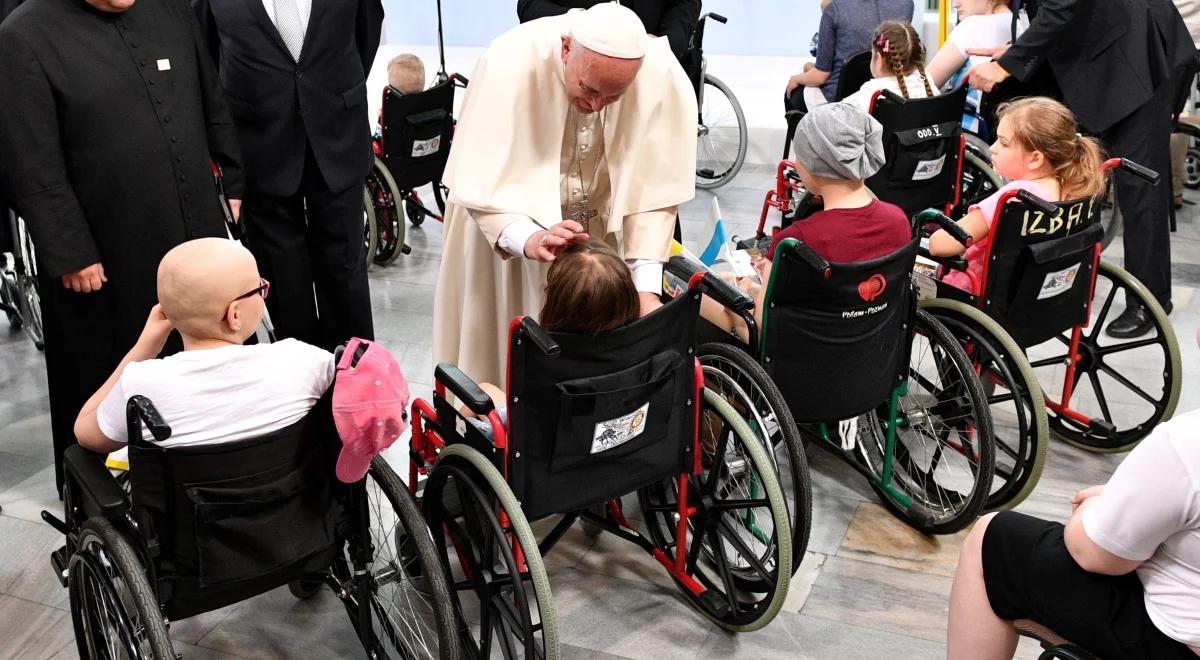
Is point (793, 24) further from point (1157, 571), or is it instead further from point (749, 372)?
point (1157, 571)

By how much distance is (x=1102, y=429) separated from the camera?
3.27 m

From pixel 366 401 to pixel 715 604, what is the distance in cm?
97

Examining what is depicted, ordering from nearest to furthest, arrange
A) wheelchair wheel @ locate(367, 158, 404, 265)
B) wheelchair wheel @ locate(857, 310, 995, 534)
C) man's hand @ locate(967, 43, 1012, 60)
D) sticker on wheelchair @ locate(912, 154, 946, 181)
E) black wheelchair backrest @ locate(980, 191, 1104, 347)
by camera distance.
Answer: wheelchair wheel @ locate(857, 310, 995, 534), black wheelchair backrest @ locate(980, 191, 1104, 347), sticker on wheelchair @ locate(912, 154, 946, 181), man's hand @ locate(967, 43, 1012, 60), wheelchair wheel @ locate(367, 158, 404, 265)

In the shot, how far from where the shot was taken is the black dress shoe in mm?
3967

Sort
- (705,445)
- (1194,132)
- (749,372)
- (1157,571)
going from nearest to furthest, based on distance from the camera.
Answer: (1157,571) → (749,372) → (705,445) → (1194,132)

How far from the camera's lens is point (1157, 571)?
1.78 metres

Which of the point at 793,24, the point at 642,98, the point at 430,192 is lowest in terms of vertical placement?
the point at 430,192

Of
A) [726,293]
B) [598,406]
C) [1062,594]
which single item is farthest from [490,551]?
[1062,594]

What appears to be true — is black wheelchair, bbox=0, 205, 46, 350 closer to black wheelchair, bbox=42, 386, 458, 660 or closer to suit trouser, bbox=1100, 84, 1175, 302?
black wheelchair, bbox=42, 386, 458, 660

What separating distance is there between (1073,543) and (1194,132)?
3.94 m

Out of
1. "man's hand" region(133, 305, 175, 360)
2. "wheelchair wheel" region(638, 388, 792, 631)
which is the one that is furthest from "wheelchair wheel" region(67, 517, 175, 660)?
"wheelchair wheel" region(638, 388, 792, 631)

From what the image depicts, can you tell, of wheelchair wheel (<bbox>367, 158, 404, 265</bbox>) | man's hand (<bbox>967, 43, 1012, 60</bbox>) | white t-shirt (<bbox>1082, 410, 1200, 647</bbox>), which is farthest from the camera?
wheelchair wheel (<bbox>367, 158, 404, 265</bbox>)

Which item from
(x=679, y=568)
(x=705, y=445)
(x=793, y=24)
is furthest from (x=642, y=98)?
(x=793, y=24)

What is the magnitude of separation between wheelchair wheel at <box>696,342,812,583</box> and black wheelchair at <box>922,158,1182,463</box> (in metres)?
0.55
